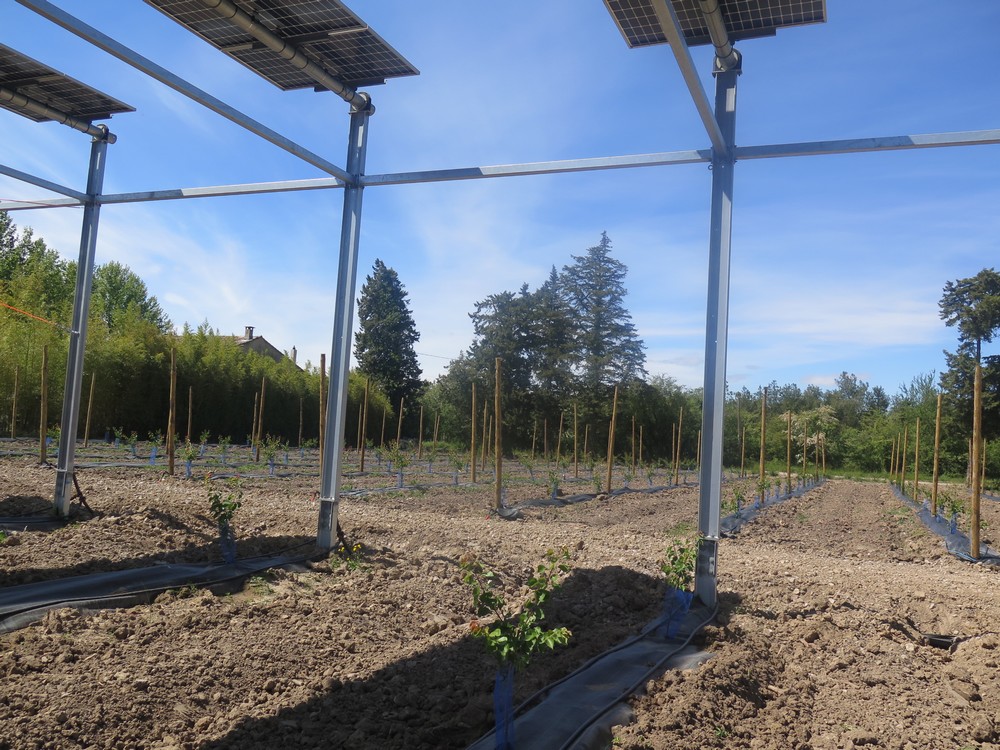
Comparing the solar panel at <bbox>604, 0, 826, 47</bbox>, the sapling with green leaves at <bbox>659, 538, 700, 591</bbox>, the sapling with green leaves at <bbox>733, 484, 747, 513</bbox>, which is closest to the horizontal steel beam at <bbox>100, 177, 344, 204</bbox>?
the solar panel at <bbox>604, 0, 826, 47</bbox>

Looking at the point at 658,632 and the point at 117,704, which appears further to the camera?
the point at 658,632

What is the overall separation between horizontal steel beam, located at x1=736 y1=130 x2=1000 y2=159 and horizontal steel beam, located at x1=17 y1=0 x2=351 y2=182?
124 inches

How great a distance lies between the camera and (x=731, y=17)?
15.1ft

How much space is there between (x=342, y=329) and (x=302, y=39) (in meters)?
2.12

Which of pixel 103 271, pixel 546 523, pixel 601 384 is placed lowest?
pixel 546 523

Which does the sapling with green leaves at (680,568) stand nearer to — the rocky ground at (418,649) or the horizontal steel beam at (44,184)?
the rocky ground at (418,649)

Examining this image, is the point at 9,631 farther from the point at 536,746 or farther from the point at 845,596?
the point at 845,596

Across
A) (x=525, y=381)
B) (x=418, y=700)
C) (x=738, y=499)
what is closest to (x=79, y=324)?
(x=418, y=700)

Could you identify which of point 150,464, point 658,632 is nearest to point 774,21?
point 658,632

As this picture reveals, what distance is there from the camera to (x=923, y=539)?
35.1ft

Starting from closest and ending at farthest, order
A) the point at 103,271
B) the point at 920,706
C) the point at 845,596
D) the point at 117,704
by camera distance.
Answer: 1. the point at 117,704
2. the point at 920,706
3. the point at 845,596
4. the point at 103,271

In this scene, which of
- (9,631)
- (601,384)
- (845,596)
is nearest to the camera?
(9,631)

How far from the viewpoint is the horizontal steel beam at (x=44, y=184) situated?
236 inches

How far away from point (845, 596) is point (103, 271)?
110 ft
